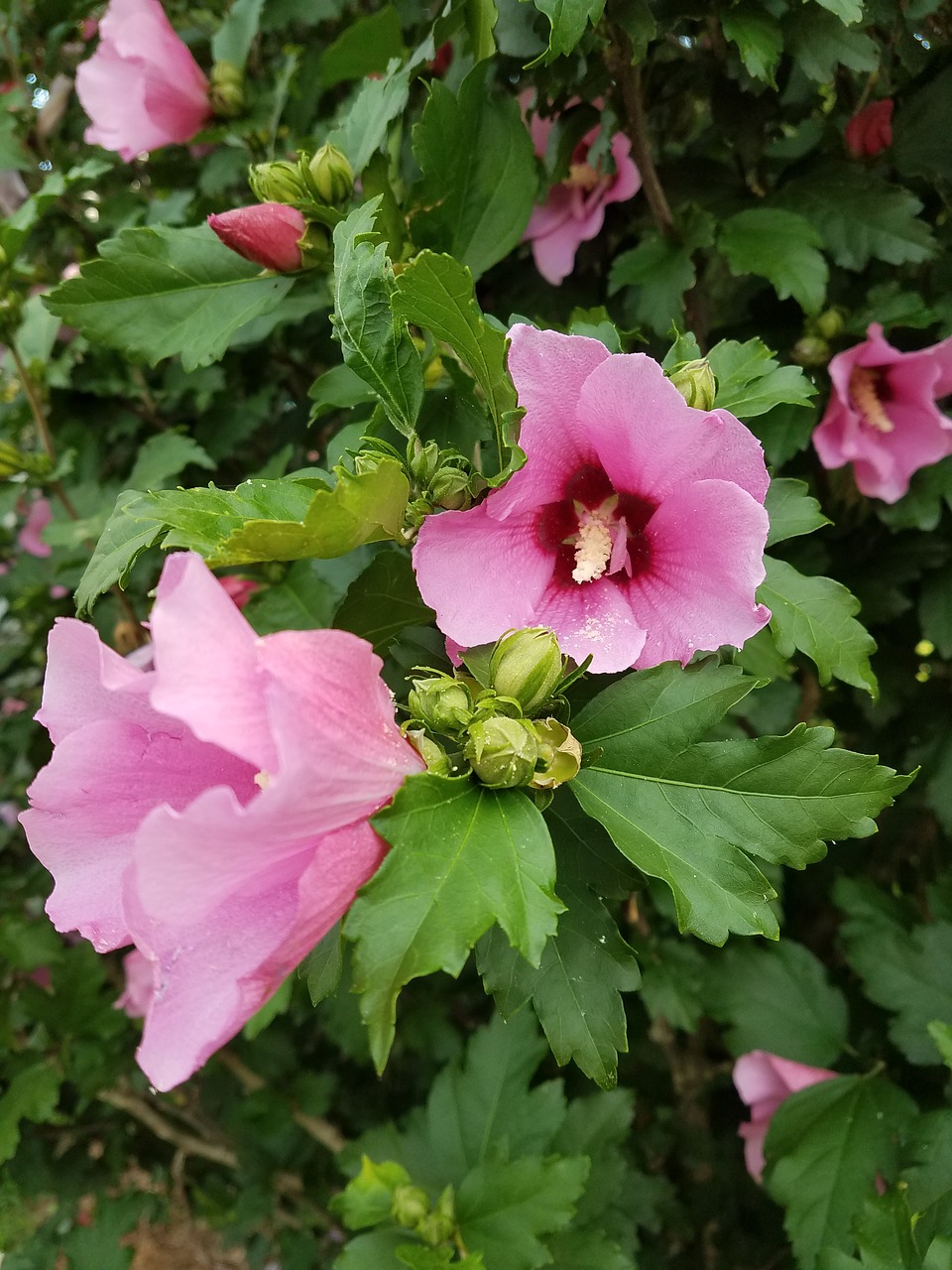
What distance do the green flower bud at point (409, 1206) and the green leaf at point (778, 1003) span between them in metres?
0.44

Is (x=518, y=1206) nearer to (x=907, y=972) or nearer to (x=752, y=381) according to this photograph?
(x=907, y=972)

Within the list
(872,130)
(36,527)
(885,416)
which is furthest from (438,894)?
(36,527)

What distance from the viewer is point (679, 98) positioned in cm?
112

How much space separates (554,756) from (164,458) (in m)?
0.86

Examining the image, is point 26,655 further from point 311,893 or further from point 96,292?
point 311,893

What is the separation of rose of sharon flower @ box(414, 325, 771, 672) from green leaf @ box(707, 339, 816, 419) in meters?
0.14

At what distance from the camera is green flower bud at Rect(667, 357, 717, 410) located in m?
A: 0.63

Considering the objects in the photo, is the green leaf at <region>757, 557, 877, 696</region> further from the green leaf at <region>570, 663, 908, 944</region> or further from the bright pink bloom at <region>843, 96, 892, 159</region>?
the bright pink bloom at <region>843, 96, 892, 159</region>

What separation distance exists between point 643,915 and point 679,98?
1094mm

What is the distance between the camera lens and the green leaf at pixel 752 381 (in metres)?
0.71

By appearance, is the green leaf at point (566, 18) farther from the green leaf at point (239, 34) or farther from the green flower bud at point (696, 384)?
the green leaf at point (239, 34)

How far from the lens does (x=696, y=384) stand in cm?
63

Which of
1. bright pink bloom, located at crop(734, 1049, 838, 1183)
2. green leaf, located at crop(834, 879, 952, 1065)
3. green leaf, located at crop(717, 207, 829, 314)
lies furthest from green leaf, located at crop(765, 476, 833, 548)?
bright pink bloom, located at crop(734, 1049, 838, 1183)

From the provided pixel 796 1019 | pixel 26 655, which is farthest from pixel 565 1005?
pixel 26 655
